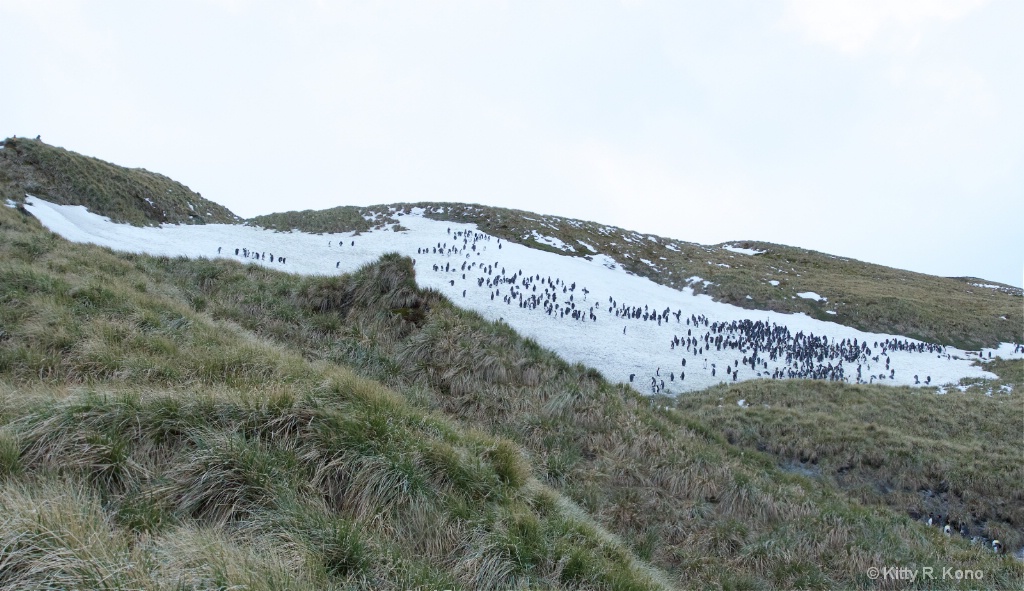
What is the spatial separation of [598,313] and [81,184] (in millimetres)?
33840

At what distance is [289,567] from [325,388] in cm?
234

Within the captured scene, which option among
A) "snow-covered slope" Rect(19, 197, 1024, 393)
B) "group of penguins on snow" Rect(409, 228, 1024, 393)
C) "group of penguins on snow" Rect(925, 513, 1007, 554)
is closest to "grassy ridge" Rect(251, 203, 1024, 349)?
"snow-covered slope" Rect(19, 197, 1024, 393)

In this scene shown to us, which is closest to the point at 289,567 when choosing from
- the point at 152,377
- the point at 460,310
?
the point at 152,377

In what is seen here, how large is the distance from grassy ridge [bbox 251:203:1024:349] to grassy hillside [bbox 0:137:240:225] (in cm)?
766

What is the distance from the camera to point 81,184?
30109 mm

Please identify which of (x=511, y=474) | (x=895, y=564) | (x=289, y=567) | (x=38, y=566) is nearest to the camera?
(x=38, y=566)

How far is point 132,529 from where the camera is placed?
2.86m

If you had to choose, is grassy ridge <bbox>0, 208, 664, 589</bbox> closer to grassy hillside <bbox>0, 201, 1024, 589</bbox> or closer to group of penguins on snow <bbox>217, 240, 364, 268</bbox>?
grassy hillside <bbox>0, 201, 1024, 589</bbox>

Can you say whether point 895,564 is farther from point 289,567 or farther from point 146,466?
point 146,466

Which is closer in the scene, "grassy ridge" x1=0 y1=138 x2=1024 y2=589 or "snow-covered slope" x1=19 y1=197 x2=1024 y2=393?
"grassy ridge" x1=0 y1=138 x2=1024 y2=589

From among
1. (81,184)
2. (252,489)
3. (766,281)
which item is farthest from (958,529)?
(81,184)

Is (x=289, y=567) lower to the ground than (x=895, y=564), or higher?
higher

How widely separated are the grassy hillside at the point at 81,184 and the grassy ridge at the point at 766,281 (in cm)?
766

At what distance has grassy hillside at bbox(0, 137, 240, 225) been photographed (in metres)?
27.3
